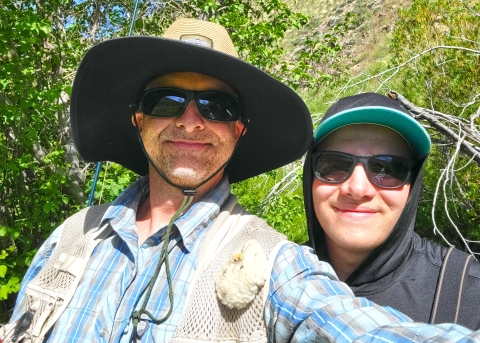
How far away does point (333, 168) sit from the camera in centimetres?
173

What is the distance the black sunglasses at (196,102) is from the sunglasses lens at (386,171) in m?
0.59

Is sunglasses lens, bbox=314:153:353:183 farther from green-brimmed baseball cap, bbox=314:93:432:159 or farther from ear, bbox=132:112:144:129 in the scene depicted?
ear, bbox=132:112:144:129

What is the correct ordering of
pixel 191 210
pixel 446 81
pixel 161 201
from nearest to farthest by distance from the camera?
pixel 191 210
pixel 161 201
pixel 446 81

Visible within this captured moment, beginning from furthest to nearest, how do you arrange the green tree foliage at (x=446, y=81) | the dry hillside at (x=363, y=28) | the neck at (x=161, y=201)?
the dry hillside at (x=363, y=28)
the green tree foliage at (x=446, y=81)
the neck at (x=161, y=201)

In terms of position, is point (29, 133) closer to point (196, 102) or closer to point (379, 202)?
point (196, 102)

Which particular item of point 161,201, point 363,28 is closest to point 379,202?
point 161,201

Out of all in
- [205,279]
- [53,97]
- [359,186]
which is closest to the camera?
[205,279]

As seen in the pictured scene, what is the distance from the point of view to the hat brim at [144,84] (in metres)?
1.77

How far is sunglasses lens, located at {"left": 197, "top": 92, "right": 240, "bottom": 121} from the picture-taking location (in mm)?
1823

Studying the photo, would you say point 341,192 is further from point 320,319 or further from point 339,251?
point 320,319

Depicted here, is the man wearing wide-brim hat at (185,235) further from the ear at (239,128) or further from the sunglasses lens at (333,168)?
the sunglasses lens at (333,168)

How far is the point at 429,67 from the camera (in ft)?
19.5

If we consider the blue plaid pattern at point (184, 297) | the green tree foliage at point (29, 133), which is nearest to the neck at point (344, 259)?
the blue plaid pattern at point (184, 297)

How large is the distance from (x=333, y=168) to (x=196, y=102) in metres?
0.59
